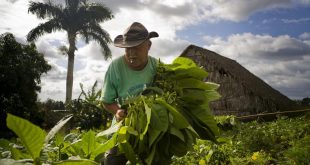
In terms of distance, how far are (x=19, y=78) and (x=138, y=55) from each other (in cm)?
1718

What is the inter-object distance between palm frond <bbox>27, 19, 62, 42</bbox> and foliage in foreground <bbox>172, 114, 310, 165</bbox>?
20199 millimetres

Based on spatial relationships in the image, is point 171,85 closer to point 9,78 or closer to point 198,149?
point 198,149

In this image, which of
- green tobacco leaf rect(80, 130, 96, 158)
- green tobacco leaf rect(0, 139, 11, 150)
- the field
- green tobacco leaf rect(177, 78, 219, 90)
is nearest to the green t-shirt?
the field

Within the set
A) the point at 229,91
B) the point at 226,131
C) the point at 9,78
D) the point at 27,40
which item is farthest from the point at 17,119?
the point at 27,40

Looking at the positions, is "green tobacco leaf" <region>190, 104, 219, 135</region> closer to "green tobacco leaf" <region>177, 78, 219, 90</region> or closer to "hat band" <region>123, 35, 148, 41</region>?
"green tobacco leaf" <region>177, 78, 219, 90</region>

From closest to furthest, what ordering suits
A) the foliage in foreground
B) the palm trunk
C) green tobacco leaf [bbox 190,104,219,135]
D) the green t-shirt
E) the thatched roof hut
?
green tobacco leaf [bbox 190,104,219,135] → the green t-shirt → the foliage in foreground → the thatched roof hut → the palm trunk

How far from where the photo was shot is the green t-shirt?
2902mm

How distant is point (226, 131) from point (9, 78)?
13.7 metres

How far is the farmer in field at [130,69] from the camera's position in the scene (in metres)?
2.81

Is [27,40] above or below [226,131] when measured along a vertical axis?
above

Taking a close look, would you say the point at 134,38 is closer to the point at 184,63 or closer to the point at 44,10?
the point at 184,63

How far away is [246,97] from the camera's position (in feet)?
47.7

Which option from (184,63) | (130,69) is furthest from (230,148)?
(184,63)

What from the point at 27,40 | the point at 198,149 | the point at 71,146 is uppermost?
the point at 27,40
